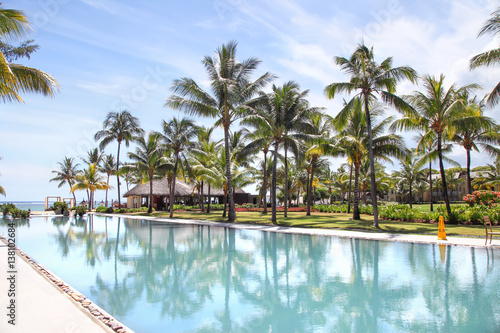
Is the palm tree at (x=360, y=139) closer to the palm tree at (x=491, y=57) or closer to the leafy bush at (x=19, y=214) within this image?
the palm tree at (x=491, y=57)

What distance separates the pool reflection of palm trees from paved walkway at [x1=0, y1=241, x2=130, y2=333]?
67cm

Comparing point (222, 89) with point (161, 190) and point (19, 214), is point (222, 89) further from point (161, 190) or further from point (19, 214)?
point (161, 190)

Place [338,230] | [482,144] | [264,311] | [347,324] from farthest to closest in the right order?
[482,144]
[338,230]
[264,311]
[347,324]

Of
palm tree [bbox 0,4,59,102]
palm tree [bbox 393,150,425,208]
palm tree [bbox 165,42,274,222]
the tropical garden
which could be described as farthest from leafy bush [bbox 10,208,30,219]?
palm tree [bbox 393,150,425,208]

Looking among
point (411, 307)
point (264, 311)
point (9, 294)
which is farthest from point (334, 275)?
point (9, 294)

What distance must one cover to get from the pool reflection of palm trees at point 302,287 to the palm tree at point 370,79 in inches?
302

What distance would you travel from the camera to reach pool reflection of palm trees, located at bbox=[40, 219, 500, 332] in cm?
520

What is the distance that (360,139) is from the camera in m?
23.5

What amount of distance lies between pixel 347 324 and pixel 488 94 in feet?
46.5

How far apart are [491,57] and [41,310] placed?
18208mm

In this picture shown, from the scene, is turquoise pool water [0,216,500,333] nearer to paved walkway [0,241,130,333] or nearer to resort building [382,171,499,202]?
paved walkway [0,241,130,333]

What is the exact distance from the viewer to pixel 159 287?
23.4 ft

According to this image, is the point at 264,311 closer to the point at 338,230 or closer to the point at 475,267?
the point at 475,267

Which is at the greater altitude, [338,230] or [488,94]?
[488,94]
